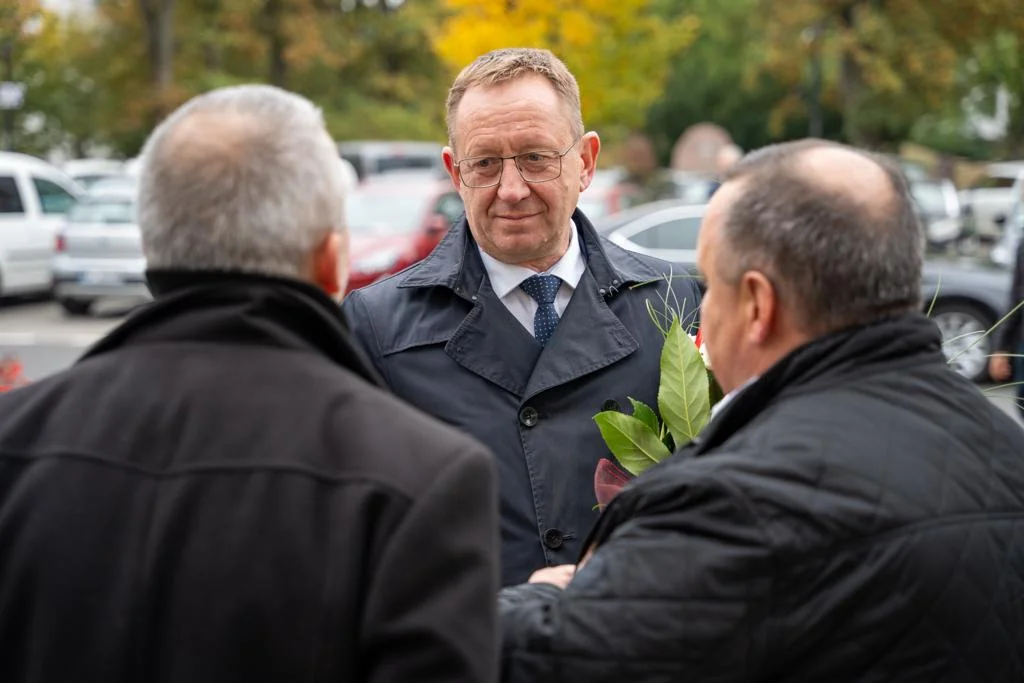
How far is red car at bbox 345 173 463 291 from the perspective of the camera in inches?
551

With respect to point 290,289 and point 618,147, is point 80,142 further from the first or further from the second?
point 290,289

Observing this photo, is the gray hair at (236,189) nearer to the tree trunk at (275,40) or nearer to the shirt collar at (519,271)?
the shirt collar at (519,271)

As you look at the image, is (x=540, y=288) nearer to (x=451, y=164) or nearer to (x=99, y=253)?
(x=451, y=164)

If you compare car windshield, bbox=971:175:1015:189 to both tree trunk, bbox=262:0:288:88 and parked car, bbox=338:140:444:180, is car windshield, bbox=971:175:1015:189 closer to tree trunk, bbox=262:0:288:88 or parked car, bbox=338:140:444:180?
parked car, bbox=338:140:444:180

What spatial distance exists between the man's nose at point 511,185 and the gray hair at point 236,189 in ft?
4.27

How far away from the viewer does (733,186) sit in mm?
1979

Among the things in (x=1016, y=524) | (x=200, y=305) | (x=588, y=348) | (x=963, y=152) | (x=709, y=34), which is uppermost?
(x=200, y=305)

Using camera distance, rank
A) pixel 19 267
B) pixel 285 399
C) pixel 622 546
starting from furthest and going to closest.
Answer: pixel 19 267
pixel 622 546
pixel 285 399

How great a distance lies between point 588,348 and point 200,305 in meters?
1.30

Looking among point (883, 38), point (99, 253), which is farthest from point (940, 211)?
point (99, 253)

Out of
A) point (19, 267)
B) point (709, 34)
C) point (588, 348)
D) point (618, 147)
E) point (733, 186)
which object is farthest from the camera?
point (709, 34)

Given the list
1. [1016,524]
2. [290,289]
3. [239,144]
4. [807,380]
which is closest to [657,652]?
[807,380]

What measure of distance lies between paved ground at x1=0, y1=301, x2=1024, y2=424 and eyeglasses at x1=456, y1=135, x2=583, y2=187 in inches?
365

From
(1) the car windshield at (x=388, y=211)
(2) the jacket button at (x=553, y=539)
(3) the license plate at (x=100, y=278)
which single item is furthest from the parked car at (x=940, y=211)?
(2) the jacket button at (x=553, y=539)
